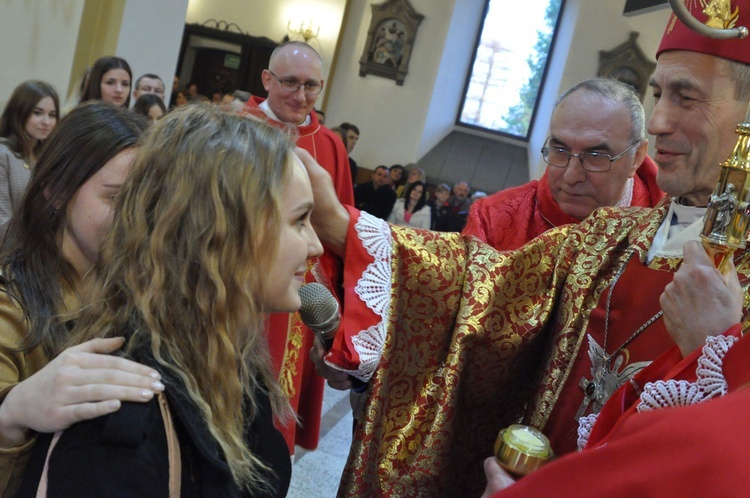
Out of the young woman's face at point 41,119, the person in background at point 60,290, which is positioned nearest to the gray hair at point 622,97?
the person in background at point 60,290

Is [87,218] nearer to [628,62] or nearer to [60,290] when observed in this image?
[60,290]

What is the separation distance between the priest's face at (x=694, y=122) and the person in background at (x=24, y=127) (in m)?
2.97

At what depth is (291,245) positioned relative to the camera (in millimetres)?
1346

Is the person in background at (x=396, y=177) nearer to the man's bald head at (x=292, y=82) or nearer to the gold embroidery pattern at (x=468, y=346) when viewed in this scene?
the man's bald head at (x=292, y=82)

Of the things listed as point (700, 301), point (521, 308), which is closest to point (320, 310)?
point (521, 308)

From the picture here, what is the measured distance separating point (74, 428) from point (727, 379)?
3.03 feet

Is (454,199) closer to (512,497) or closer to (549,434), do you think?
(549,434)

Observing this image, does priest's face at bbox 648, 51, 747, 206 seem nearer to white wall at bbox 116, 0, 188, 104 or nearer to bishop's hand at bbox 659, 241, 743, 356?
bishop's hand at bbox 659, 241, 743, 356

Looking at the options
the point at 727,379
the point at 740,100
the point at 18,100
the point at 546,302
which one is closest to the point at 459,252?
the point at 546,302

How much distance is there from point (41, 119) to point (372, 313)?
2936 mm

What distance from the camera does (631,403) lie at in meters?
1.45

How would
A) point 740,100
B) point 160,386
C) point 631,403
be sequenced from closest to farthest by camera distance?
point 160,386, point 631,403, point 740,100

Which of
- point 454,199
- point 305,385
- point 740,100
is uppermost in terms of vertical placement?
point 740,100

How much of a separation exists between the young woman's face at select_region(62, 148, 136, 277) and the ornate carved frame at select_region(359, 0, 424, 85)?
11.5 m
